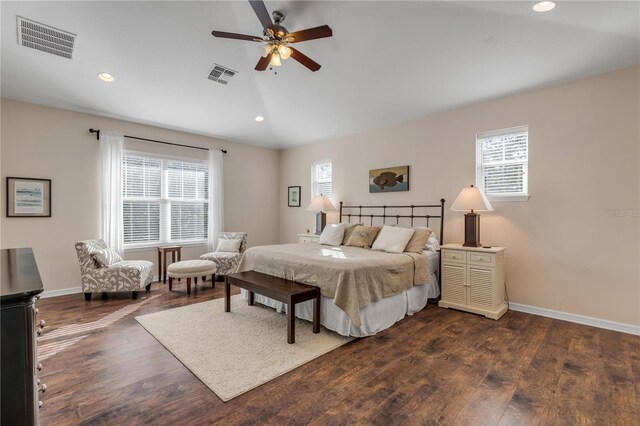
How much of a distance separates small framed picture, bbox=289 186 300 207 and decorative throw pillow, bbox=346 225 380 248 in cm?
254

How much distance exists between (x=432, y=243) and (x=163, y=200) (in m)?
4.83

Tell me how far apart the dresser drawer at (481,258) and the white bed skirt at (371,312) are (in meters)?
0.67

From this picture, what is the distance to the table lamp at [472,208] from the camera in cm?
381

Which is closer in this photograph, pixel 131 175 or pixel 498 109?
pixel 498 109

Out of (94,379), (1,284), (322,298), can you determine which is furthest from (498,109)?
(94,379)

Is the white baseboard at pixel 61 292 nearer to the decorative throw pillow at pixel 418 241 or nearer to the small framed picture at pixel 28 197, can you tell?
the small framed picture at pixel 28 197

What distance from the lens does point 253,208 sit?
7.01m

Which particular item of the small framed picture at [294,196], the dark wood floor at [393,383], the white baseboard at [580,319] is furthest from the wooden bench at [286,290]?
the small framed picture at [294,196]

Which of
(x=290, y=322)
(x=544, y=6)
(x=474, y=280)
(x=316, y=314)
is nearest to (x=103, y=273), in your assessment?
(x=290, y=322)

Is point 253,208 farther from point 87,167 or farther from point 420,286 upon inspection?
point 420,286

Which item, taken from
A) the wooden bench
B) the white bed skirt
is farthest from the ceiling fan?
the white bed skirt

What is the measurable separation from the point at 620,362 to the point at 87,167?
22.9ft

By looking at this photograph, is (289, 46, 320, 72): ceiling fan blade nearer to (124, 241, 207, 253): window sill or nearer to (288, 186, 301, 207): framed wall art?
(288, 186, 301, 207): framed wall art

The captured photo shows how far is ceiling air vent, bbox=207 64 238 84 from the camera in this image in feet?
13.4
